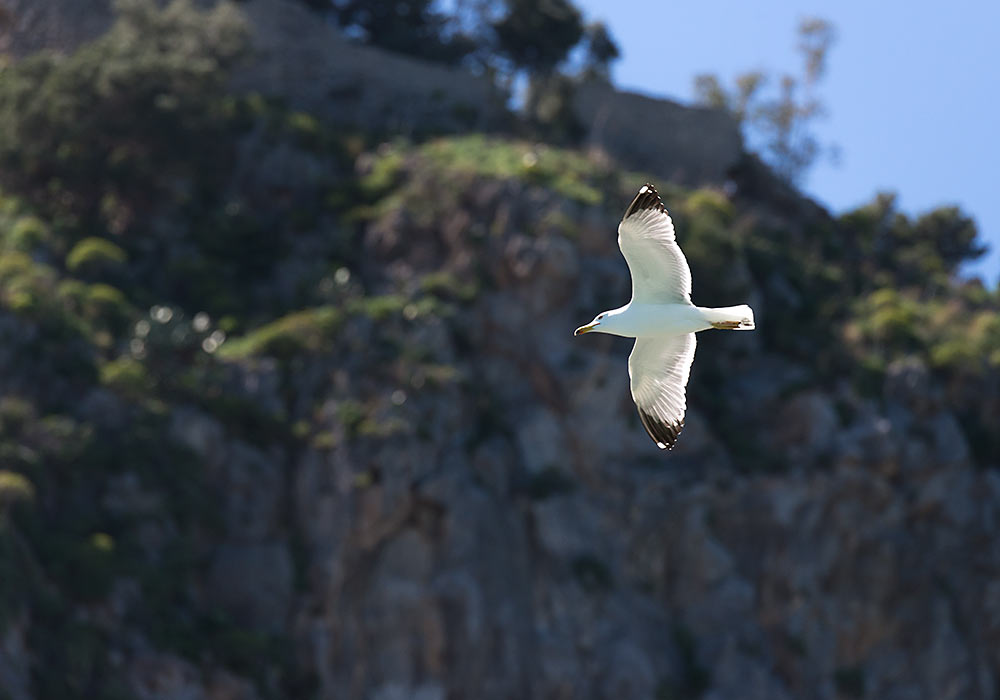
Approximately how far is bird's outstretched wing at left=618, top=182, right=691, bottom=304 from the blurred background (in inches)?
475

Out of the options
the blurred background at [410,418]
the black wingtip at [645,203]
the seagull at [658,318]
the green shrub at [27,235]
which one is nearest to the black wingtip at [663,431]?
the seagull at [658,318]

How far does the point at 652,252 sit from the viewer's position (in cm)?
1891

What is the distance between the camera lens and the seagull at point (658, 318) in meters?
18.7

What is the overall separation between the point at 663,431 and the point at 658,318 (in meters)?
1.13

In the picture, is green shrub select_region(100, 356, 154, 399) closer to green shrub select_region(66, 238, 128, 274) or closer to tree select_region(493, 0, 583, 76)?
green shrub select_region(66, 238, 128, 274)

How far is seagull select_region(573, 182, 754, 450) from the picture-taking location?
18.7 metres

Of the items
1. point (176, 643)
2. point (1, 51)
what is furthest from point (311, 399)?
point (1, 51)

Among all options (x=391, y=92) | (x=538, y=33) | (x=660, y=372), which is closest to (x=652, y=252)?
(x=660, y=372)

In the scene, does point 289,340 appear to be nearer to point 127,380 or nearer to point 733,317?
point 127,380

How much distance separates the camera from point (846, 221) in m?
47.0

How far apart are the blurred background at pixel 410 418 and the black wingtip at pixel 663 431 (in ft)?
37.1

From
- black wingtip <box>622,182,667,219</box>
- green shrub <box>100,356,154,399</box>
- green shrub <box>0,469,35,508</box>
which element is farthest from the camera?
green shrub <box>100,356,154,399</box>

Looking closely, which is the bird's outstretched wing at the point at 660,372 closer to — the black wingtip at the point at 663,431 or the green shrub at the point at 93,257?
the black wingtip at the point at 663,431

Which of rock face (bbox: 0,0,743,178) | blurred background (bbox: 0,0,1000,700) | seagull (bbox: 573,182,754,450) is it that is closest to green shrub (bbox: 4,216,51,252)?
blurred background (bbox: 0,0,1000,700)
